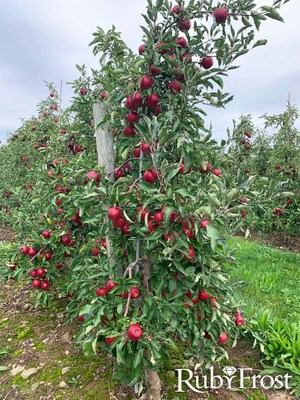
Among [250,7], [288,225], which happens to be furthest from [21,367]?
[288,225]

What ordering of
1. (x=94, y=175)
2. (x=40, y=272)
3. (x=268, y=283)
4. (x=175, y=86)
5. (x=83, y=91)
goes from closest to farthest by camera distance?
1. (x=175, y=86)
2. (x=94, y=175)
3. (x=40, y=272)
4. (x=83, y=91)
5. (x=268, y=283)

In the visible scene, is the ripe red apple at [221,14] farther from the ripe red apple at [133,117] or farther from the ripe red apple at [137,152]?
the ripe red apple at [137,152]

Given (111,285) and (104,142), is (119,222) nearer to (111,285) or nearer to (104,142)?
(111,285)

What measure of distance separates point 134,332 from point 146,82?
1.22 m

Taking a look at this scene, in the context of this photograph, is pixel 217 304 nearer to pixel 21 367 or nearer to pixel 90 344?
pixel 90 344

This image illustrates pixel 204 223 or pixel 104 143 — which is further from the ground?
pixel 104 143

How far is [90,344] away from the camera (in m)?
1.69

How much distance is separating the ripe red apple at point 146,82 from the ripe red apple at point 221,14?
0.46 meters

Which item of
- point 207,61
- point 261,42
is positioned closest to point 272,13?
point 261,42

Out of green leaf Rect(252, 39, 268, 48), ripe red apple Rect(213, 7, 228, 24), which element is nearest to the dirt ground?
green leaf Rect(252, 39, 268, 48)

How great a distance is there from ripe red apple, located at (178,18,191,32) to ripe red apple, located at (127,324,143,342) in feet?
5.04

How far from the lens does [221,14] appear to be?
1.64m

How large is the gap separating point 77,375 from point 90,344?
923 millimetres

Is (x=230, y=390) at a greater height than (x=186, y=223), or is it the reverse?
(x=186, y=223)
